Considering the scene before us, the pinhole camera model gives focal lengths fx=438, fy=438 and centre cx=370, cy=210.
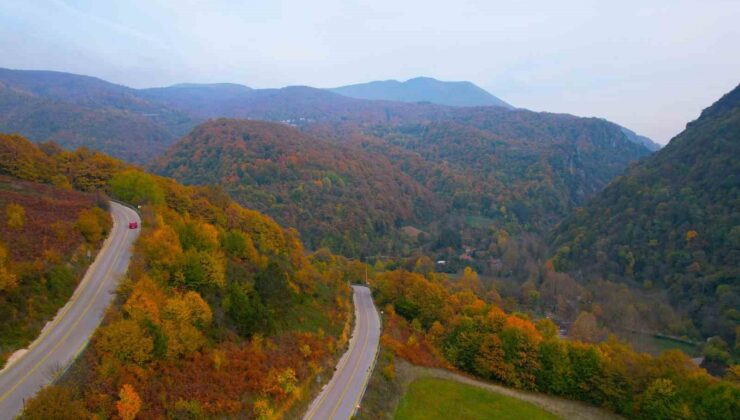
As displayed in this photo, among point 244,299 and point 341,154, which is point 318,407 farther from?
point 341,154

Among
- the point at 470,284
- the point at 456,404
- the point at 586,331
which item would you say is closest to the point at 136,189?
the point at 456,404

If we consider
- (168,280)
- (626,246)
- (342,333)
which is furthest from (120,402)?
(626,246)

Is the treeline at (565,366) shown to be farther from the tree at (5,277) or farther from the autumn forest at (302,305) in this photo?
the tree at (5,277)

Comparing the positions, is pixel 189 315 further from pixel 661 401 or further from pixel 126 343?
pixel 661 401

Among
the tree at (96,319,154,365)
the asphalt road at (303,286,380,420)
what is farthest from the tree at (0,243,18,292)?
the asphalt road at (303,286,380,420)

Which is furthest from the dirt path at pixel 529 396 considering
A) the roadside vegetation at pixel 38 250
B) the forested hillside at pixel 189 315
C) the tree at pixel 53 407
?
the roadside vegetation at pixel 38 250

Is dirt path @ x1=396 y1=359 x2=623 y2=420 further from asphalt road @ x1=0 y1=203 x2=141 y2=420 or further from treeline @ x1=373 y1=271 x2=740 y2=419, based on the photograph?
asphalt road @ x1=0 y1=203 x2=141 y2=420
